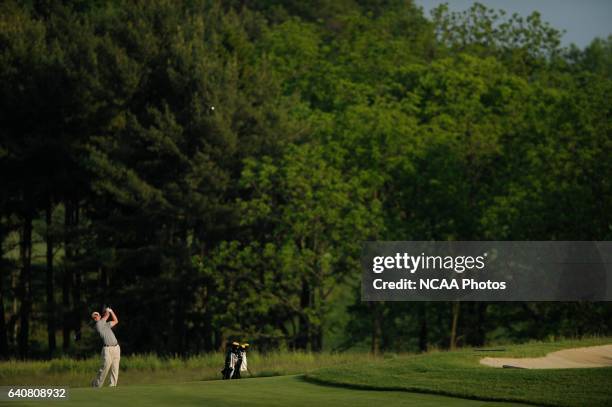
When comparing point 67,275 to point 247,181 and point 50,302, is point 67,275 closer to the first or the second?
point 50,302

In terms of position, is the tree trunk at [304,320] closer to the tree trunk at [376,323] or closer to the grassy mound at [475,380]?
the tree trunk at [376,323]

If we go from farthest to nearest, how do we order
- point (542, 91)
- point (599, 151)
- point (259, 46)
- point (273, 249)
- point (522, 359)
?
point (259, 46), point (542, 91), point (599, 151), point (273, 249), point (522, 359)

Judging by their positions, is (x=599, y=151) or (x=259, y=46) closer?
(x=599, y=151)

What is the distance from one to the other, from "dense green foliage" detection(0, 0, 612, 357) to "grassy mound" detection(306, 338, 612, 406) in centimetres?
2710

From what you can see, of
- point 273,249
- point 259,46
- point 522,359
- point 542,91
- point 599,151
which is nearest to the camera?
point 522,359

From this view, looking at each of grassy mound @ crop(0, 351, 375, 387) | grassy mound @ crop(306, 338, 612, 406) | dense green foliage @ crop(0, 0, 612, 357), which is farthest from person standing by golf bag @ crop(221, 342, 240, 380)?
dense green foliage @ crop(0, 0, 612, 357)

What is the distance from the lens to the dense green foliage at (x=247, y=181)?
195 ft

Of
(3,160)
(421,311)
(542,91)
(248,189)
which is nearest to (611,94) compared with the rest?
(542,91)

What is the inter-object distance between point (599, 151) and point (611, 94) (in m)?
4.52

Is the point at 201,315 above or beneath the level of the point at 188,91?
beneath

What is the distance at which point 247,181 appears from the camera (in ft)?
198

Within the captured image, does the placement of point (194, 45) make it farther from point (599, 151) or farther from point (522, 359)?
point (522, 359)

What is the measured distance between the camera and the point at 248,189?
6338cm

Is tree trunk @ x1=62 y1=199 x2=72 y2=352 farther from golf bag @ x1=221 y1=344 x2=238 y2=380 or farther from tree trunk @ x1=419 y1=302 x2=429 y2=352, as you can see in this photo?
golf bag @ x1=221 y1=344 x2=238 y2=380
